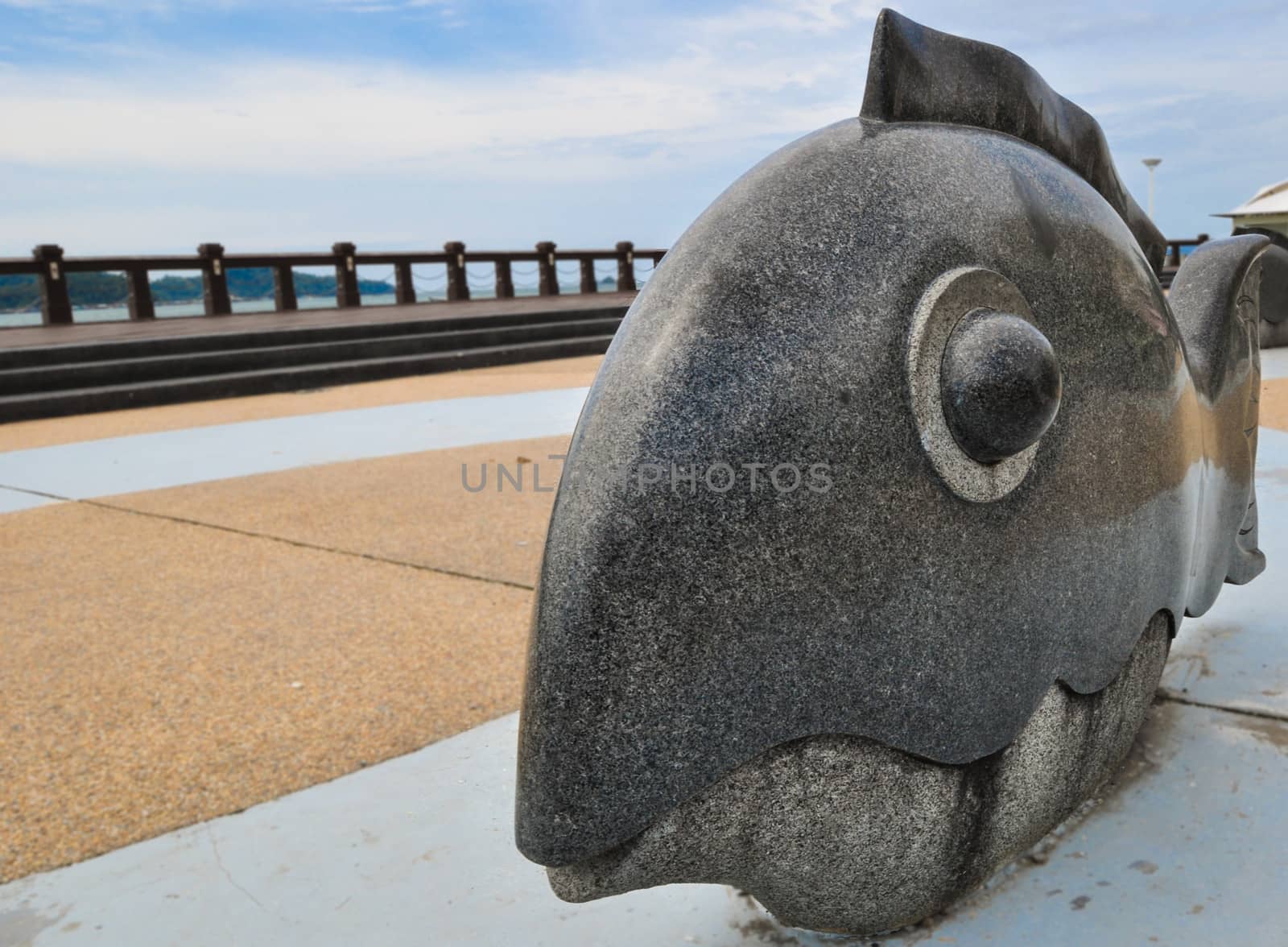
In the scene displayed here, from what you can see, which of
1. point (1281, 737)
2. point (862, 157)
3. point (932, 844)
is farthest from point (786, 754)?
point (1281, 737)

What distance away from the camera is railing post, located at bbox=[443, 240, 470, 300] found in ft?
72.6

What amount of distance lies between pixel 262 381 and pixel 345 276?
8822 mm

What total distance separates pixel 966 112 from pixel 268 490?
527cm

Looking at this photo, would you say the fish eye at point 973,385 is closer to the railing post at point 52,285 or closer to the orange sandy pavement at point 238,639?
the orange sandy pavement at point 238,639

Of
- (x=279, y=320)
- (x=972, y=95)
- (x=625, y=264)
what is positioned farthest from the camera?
(x=625, y=264)

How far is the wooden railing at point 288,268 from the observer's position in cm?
1669

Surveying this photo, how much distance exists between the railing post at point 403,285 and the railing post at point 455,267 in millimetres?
910

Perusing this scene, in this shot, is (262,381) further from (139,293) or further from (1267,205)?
(1267,205)

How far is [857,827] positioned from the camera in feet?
6.03

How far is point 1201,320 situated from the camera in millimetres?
2922

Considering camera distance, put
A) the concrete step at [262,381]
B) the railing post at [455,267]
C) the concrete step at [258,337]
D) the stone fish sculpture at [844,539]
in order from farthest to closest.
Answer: the railing post at [455,267] < the concrete step at [258,337] < the concrete step at [262,381] < the stone fish sculpture at [844,539]

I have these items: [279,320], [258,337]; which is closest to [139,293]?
[279,320]

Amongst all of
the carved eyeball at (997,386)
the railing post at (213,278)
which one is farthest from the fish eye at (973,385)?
the railing post at (213,278)

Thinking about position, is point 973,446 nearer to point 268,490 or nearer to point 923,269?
point 923,269
